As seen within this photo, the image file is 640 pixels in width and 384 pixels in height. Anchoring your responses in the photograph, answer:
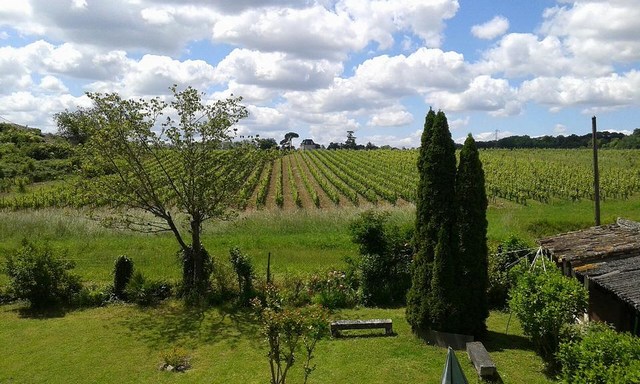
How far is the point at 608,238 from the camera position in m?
13.9

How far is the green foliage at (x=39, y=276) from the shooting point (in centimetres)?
1605

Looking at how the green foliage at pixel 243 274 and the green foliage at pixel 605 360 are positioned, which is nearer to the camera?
the green foliage at pixel 605 360

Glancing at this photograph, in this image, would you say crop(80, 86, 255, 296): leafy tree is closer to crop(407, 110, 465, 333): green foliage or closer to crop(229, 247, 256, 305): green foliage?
crop(229, 247, 256, 305): green foliage

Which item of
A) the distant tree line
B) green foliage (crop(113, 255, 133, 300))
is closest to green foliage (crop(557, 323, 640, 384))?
green foliage (crop(113, 255, 133, 300))

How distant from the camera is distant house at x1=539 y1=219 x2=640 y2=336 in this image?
10555mm

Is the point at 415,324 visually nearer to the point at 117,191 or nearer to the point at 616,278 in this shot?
the point at 616,278

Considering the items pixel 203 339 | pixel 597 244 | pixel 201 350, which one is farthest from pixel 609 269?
pixel 203 339

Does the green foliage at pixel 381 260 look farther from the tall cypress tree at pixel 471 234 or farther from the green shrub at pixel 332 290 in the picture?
the tall cypress tree at pixel 471 234

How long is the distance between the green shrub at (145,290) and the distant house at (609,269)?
12.8 m

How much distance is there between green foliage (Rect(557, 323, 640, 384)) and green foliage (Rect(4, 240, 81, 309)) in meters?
15.5

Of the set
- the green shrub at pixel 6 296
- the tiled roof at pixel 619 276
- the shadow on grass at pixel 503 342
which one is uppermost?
the tiled roof at pixel 619 276

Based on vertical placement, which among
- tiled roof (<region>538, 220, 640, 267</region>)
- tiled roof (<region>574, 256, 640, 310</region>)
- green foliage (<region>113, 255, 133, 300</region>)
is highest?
tiled roof (<region>538, 220, 640, 267</region>)

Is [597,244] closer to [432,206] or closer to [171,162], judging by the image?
[432,206]

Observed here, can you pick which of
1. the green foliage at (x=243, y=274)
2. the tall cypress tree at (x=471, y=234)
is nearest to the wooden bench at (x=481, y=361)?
the tall cypress tree at (x=471, y=234)
